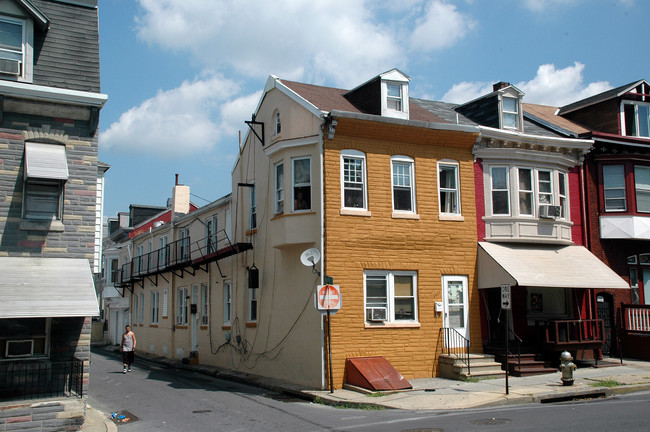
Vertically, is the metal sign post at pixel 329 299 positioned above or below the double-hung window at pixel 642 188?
below

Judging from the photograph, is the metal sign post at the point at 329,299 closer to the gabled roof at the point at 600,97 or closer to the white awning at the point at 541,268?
the white awning at the point at 541,268

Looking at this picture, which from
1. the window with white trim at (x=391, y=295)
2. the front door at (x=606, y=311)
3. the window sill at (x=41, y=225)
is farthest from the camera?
the front door at (x=606, y=311)

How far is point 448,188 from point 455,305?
12.2 feet

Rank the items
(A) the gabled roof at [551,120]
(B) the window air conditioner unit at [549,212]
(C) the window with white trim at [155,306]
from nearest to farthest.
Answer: (B) the window air conditioner unit at [549,212], (A) the gabled roof at [551,120], (C) the window with white trim at [155,306]

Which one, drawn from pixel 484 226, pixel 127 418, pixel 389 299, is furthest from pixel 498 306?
pixel 127 418

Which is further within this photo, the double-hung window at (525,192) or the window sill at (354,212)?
the double-hung window at (525,192)

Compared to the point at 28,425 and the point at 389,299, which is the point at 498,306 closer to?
the point at 389,299

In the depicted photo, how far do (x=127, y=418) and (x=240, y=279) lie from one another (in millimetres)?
10186

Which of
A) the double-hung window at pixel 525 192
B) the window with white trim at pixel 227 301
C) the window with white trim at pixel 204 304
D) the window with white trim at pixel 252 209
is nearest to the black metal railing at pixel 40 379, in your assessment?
the window with white trim at pixel 252 209

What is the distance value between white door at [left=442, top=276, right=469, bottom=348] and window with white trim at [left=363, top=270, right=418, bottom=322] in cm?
111

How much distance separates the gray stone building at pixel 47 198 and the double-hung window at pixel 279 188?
6834 millimetres

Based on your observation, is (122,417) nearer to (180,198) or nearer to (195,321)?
(195,321)

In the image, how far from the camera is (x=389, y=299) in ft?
61.2

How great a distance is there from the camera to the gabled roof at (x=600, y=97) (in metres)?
23.7
